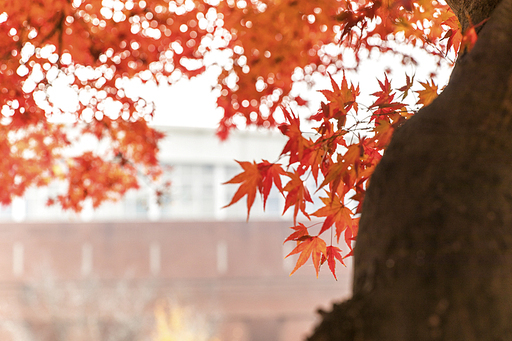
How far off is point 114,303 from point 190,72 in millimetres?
8226

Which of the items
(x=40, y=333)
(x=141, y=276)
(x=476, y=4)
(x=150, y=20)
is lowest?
(x=40, y=333)

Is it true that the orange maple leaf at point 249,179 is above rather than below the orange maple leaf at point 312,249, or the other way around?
above

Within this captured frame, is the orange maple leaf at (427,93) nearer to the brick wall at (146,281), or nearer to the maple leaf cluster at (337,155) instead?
the maple leaf cluster at (337,155)

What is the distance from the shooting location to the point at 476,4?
764 mm

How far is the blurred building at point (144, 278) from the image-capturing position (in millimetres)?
9836

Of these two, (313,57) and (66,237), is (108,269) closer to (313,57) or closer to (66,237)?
(66,237)

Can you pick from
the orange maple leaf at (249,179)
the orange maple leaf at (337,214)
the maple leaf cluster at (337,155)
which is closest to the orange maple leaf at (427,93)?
the maple leaf cluster at (337,155)

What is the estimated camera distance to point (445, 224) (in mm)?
534

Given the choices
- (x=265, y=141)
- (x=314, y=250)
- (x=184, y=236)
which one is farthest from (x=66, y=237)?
(x=314, y=250)

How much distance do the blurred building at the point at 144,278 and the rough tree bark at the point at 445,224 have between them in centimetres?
939

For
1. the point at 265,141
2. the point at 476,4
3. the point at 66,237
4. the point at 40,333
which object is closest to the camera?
the point at 476,4

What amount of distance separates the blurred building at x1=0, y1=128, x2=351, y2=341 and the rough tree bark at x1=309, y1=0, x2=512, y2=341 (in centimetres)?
939

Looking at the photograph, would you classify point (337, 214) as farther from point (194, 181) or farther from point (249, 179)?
point (194, 181)

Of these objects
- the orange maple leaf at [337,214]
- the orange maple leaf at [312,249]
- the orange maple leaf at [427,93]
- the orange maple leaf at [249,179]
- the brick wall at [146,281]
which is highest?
the orange maple leaf at [427,93]
